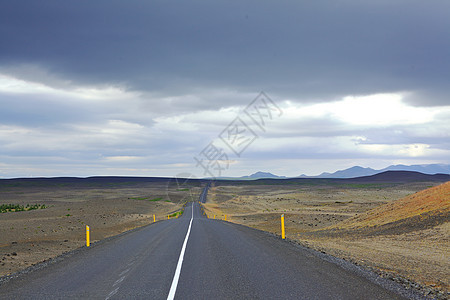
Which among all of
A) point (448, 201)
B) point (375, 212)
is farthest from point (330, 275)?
point (375, 212)

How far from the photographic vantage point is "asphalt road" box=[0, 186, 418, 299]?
8.25 m

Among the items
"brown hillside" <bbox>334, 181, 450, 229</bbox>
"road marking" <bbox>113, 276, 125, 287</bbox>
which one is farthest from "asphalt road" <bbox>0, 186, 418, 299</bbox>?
"brown hillside" <bbox>334, 181, 450, 229</bbox>

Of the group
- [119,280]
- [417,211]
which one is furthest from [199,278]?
[417,211]

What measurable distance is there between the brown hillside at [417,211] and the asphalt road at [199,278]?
10373mm

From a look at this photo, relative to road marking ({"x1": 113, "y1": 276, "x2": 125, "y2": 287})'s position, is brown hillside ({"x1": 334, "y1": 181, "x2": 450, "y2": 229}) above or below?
above

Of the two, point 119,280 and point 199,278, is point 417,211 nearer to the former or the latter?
point 199,278

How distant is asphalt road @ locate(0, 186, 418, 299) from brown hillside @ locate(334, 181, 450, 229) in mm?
10373

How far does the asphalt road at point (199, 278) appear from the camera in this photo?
8.25 meters

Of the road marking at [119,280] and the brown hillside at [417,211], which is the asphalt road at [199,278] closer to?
the road marking at [119,280]

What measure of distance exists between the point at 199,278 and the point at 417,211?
62.6 ft

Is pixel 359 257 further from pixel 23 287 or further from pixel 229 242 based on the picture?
pixel 23 287

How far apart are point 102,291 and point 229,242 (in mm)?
9463

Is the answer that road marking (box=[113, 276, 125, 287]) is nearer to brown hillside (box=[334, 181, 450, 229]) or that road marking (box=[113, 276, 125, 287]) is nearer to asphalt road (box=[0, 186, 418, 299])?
asphalt road (box=[0, 186, 418, 299])

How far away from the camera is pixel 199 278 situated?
9.81 meters
